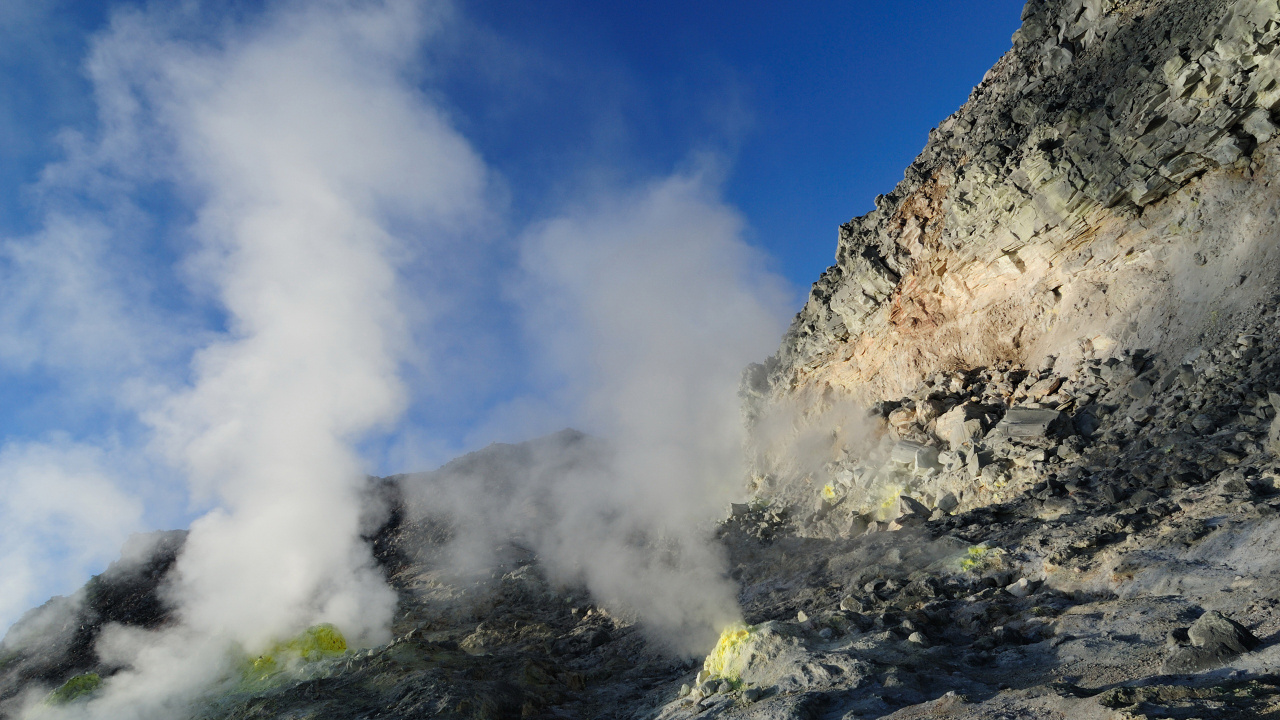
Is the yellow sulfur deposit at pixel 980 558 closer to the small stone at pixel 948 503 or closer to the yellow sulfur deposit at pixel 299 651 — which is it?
the small stone at pixel 948 503

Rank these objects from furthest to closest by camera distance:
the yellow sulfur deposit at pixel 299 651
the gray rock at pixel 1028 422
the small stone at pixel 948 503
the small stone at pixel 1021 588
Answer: the small stone at pixel 948 503 → the yellow sulfur deposit at pixel 299 651 → the gray rock at pixel 1028 422 → the small stone at pixel 1021 588

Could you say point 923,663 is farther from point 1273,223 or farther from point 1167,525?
point 1273,223

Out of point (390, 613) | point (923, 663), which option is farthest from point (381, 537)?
point (923, 663)

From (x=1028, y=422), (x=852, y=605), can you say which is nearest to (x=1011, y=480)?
(x=1028, y=422)

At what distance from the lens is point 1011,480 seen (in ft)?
40.6

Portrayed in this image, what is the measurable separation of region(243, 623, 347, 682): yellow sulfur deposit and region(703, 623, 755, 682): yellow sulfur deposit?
27.6 ft

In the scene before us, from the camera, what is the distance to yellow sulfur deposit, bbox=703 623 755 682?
8.09 meters

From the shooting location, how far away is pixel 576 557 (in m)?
22.6

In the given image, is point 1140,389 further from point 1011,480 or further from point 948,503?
point 948,503

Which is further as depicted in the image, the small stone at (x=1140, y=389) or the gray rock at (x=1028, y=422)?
the gray rock at (x=1028, y=422)

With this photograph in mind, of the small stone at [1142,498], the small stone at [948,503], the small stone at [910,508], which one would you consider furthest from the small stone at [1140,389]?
the small stone at [910,508]

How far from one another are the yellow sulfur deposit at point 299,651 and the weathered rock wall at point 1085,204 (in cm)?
1741

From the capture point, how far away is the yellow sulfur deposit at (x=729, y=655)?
26.5 ft

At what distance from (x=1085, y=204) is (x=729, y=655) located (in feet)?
42.7
